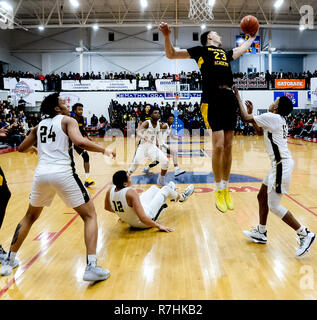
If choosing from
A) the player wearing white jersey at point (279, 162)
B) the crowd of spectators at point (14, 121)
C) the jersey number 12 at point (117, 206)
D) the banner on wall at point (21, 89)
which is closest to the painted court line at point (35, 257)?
the jersey number 12 at point (117, 206)

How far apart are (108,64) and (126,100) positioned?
279 inches

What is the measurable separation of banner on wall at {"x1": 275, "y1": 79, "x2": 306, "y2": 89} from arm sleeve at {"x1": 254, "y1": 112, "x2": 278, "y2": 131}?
2245 centimetres

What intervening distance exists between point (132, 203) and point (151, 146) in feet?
11.3

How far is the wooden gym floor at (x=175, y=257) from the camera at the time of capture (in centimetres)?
266

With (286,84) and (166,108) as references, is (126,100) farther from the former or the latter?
(286,84)

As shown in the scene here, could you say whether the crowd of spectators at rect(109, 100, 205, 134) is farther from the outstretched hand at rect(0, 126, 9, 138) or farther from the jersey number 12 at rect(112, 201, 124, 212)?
the outstretched hand at rect(0, 126, 9, 138)

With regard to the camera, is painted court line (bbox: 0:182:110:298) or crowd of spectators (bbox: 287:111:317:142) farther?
crowd of spectators (bbox: 287:111:317:142)

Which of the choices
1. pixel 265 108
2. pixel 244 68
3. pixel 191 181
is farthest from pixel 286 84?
pixel 191 181

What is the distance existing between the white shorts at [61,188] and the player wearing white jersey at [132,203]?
0.87m

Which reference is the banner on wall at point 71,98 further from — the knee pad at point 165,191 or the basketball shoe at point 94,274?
the basketball shoe at point 94,274

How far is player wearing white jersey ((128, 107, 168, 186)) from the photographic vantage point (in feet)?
22.6

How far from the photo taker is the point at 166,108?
2233 cm

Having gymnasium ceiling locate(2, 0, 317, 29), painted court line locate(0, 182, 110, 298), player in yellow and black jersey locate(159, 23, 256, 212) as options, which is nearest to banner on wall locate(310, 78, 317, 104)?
gymnasium ceiling locate(2, 0, 317, 29)

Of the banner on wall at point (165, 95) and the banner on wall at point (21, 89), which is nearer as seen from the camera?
the banner on wall at point (21, 89)
